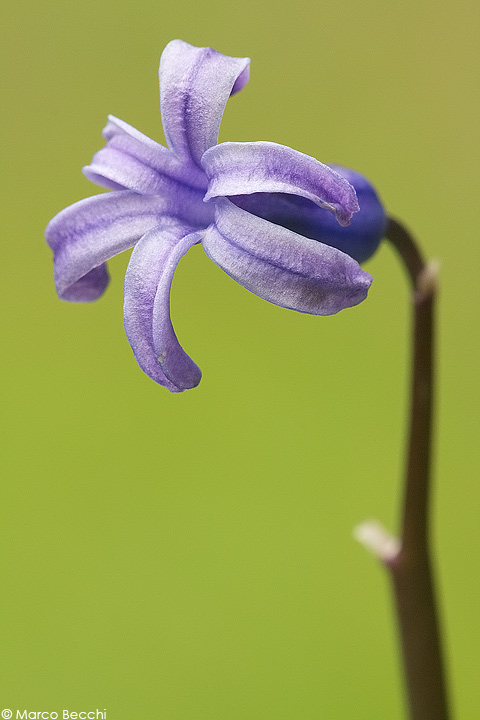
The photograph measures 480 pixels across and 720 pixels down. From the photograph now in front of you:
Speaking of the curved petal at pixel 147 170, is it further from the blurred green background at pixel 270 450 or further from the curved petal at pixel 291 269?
the blurred green background at pixel 270 450

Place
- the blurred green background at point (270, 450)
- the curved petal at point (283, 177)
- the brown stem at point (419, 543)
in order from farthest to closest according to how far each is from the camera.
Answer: the blurred green background at point (270, 450), the brown stem at point (419, 543), the curved petal at point (283, 177)

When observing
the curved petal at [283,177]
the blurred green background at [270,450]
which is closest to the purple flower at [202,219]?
the curved petal at [283,177]

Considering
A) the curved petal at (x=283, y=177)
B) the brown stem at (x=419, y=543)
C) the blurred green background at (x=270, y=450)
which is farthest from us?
the blurred green background at (x=270, y=450)

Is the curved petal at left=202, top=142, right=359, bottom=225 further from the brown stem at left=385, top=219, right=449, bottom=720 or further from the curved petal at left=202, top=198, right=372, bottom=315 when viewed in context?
the brown stem at left=385, top=219, right=449, bottom=720

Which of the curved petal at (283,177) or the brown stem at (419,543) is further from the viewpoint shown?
the brown stem at (419,543)

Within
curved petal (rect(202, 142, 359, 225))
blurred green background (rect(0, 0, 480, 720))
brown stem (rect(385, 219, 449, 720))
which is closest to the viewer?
curved petal (rect(202, 142, 359, 225))

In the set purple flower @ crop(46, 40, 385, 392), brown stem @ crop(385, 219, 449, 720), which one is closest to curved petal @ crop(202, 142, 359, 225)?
purple flower @ crop(46, 40, 385, 392)

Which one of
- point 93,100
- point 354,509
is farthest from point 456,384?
point 93,100

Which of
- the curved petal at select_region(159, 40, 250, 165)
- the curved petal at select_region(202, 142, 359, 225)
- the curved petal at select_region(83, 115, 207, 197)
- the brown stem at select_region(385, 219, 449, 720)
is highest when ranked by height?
the curved petal at select_region(159, 40, 250, 165)
